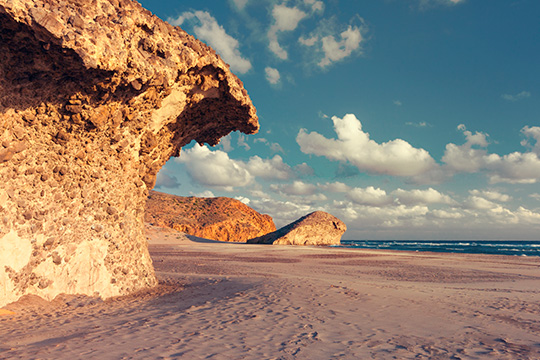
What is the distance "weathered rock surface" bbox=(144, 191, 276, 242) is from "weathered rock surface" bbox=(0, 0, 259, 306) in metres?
56.4

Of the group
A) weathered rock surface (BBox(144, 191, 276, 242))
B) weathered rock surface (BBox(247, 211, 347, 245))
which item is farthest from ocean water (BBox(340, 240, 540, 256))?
weathered rock surface (BBox(144, 191, 276, 242))

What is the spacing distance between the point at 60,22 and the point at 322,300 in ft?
26.2

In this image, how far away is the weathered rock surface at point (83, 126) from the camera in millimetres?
6203

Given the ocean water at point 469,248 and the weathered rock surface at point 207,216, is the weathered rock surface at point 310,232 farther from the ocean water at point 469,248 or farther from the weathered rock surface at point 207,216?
the weathered rock surface at point 207,216

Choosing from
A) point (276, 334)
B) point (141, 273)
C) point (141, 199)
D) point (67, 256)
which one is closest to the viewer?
point (276, 334)

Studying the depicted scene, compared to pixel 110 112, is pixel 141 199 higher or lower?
lower

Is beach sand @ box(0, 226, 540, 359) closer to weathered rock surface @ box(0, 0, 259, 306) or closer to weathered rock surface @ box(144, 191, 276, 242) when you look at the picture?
weathered rock surface @ box(0, 0, 259, 306)

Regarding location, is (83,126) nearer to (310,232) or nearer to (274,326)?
(274,326)

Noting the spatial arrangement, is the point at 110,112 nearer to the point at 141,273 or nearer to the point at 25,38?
the point at 25,38

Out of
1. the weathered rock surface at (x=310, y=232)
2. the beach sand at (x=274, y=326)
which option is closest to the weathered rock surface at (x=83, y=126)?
the beach sand at (x=274, y=326)

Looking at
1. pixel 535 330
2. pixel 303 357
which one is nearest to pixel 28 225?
pixel 303 357

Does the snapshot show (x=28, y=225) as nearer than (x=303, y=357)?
No

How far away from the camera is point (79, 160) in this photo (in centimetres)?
800

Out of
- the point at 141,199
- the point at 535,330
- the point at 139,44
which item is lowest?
the point at 535,330
